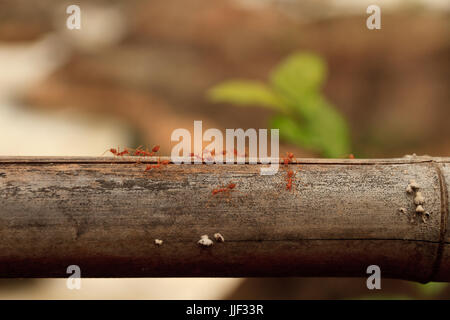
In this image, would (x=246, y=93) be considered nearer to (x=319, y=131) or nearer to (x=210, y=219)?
(x=319, y=131)

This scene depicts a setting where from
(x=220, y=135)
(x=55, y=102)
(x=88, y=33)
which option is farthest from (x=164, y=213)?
(x=88, y=33)

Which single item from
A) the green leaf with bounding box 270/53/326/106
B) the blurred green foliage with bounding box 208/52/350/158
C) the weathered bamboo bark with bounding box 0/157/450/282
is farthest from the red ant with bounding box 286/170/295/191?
the green leaf with bounding box 270/53/326/106

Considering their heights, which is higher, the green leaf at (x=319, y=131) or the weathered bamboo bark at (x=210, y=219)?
the green leaf at (x=319, y=131)

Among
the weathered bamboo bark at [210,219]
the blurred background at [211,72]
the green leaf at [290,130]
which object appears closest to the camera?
the weathered bamboo bark at [210,219]

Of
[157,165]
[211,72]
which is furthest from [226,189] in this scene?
[211,72]

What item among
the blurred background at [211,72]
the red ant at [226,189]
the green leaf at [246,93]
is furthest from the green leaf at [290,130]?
the blurred background at [211,72]

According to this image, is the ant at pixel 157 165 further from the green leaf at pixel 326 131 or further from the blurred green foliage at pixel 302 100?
the green leaf at pixel 326 131
